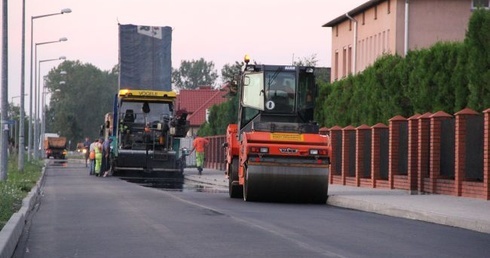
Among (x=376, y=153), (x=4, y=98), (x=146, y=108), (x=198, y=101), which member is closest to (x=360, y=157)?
(x=376, y=153)

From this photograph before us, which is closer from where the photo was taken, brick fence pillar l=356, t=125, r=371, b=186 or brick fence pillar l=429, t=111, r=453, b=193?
brick fence pillar l=429, t=111, r=453, b=193

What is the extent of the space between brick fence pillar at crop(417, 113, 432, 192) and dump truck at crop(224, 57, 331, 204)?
353 centimetres

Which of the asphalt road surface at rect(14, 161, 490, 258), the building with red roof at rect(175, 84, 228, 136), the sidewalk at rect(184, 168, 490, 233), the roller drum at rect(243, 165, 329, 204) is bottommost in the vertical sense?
the asphalt road surface at rect(14, 161, 490, 258)

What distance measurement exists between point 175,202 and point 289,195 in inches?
114

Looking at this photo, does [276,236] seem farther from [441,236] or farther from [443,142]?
[443,142]

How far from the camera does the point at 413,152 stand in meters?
33.4

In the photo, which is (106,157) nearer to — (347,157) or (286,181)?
(347,157)

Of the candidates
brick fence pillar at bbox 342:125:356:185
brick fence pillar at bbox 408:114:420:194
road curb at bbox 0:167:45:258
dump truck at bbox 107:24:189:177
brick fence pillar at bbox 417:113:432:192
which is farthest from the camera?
dump truck at bbox 107:24:189:177

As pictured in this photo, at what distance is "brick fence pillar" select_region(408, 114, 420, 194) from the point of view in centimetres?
3303

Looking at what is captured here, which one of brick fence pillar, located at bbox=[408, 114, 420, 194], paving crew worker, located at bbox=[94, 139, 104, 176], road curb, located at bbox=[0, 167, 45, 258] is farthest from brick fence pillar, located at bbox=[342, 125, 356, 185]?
road curb, located at bbox=[0, 167, 45, 258]

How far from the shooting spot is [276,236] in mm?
17172

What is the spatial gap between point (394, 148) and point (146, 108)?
1708 cm

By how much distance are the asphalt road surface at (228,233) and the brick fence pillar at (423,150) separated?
273 inches

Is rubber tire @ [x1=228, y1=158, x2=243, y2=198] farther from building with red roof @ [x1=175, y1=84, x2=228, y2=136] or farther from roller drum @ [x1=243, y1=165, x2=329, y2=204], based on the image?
building with red roof @ [x1=175, y1=84, x2=228, y2=136]
